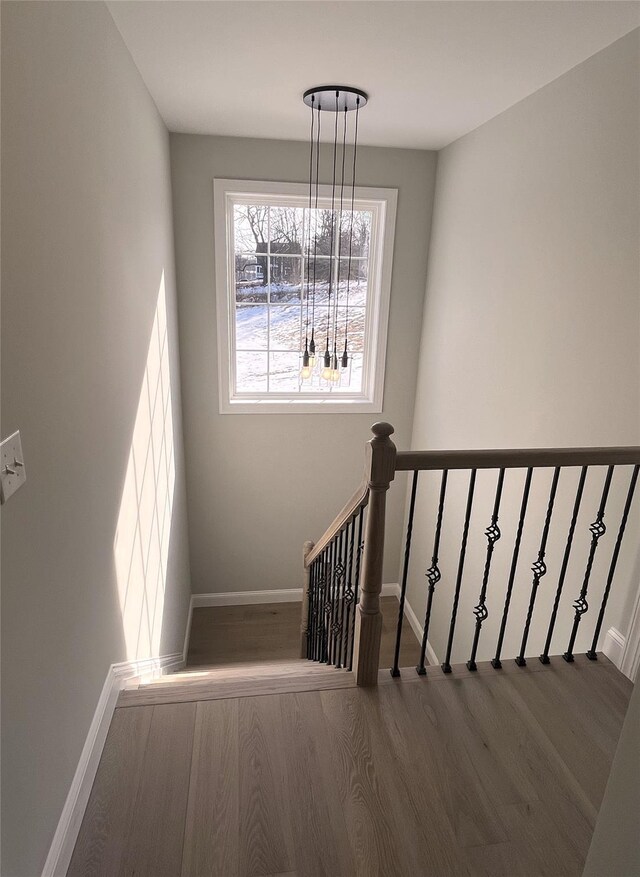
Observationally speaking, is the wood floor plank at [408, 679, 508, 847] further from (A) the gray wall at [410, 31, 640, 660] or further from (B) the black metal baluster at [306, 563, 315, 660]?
(B) the black metal baluster at [306, 563, 315, 660]

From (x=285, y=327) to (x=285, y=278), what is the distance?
368 millimetres

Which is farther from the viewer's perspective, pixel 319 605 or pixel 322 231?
Answer: pixel 322 231

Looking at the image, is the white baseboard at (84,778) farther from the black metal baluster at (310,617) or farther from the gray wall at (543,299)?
the gray wall at (543,299)

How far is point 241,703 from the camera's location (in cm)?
194

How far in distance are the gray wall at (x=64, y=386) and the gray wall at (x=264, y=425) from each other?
1359mm

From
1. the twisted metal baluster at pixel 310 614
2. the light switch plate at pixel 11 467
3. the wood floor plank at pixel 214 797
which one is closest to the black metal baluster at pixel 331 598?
the twisted metal baluster at pixel 310 614

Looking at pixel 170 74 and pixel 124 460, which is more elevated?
pixel 170 74

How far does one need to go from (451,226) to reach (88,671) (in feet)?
11.2

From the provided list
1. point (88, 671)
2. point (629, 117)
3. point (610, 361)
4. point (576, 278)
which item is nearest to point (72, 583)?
point (88, 671)

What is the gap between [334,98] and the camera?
291 cm

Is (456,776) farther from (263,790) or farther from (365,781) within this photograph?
(263,790)

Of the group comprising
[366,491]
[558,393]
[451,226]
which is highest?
[451,226]

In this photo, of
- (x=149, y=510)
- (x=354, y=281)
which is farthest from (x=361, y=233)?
(x=149, y=510)

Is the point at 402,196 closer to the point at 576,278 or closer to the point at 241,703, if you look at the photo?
the point at 576,278
